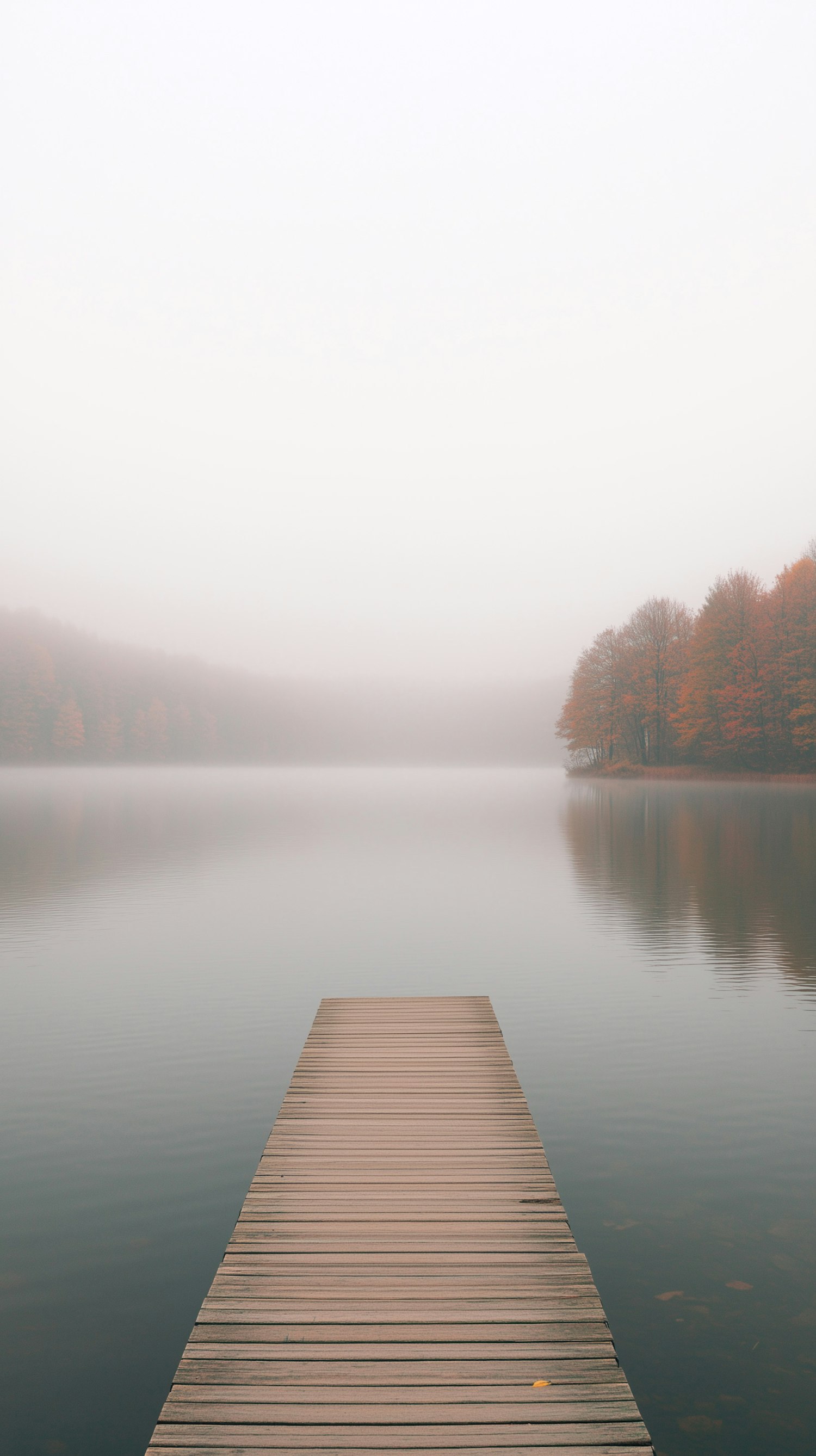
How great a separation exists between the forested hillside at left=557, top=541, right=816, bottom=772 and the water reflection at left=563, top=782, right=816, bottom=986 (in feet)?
49.5

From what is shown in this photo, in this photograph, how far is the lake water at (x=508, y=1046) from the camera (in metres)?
5.23

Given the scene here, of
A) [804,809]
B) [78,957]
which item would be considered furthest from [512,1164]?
[804,809]

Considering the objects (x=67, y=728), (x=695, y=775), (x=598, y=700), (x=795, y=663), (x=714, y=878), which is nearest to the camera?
(x=714, y=878)

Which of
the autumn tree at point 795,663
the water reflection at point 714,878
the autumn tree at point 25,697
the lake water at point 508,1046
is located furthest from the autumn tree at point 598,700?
the autumn tree at point 25,697

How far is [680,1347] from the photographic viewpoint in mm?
5305

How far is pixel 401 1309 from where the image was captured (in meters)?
4.84

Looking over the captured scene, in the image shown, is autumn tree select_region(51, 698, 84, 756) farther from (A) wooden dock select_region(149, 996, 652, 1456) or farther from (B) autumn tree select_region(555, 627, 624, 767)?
(A) wooden dock select_region(149, 996, 652, 1456)

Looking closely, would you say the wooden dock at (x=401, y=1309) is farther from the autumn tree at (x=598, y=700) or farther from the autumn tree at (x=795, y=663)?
the autumn tree at (x=598, y=700)

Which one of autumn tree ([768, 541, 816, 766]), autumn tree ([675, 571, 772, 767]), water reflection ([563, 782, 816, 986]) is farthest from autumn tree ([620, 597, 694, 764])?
water reflection ([563, 782, 816, 986])

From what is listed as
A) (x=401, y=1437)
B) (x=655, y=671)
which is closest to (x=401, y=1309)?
(x=401, y=1437)

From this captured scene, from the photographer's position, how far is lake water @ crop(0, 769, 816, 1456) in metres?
5.23

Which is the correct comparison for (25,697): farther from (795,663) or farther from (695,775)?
(795,663)

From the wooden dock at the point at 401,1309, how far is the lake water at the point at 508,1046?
0.69 m

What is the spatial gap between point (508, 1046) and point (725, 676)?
65.2 m
